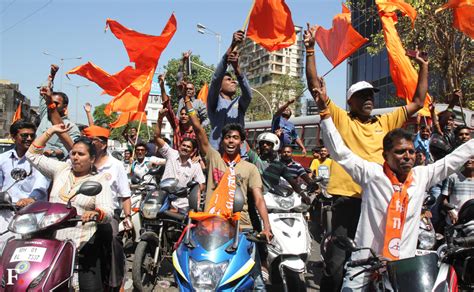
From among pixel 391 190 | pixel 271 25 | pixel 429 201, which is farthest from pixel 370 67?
pixel 391 190

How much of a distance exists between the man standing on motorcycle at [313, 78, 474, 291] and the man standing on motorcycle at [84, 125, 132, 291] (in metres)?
2.14

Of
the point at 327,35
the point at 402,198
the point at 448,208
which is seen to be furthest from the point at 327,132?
the point at 327,35

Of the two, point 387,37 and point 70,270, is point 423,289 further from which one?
point 387,37

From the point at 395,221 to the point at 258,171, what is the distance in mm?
1765

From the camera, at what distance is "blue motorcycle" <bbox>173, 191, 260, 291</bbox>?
10.5ft

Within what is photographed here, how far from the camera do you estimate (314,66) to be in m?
4.16

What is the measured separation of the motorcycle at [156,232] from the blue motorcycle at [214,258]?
174 cm

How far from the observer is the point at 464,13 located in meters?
6.46

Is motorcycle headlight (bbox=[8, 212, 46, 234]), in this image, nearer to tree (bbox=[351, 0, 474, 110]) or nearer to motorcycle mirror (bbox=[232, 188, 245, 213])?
motorcycle mirror (bbox=[232, 188, 245, 213])

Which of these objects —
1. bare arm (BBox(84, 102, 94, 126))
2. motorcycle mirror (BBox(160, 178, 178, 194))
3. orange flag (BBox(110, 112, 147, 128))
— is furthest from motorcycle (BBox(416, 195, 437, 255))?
orange flag (BBox(110, 112, 147, 128))

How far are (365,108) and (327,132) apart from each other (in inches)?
39.4

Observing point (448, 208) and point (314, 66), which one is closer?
point (314, 66)

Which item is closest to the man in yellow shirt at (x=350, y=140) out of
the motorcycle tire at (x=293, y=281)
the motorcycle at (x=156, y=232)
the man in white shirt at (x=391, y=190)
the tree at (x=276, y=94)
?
the motorcycle tire at (x=293, y=281)

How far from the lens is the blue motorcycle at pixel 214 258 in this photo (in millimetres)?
3203
